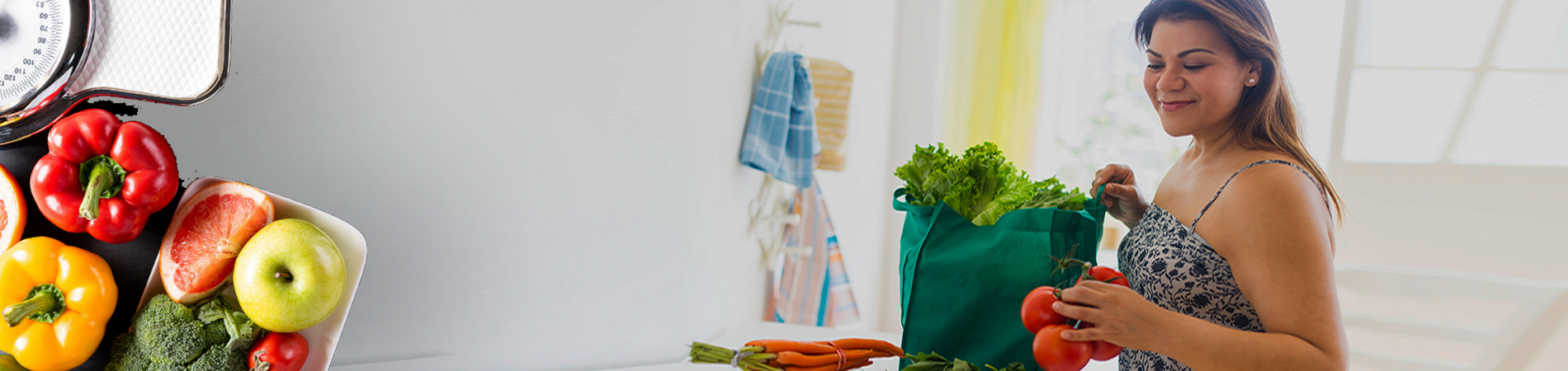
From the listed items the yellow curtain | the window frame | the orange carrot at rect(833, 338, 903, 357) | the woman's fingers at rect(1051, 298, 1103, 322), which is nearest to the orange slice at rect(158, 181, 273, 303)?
the orange carrot at rect(833, 338, 903, 357)

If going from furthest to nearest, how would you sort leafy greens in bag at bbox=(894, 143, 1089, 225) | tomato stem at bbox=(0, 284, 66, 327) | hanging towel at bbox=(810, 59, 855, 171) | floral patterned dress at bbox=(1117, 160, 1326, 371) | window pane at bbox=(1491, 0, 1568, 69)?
window pane at bbox=(1491, 0, 1568, 69) → hanging towel at bbox=(810, 59, 855, 171) → leafy greens in bag at bbox=(894, 143, 1089, 225) → floral patterned dress at bbox=(1117, 160, 1326, 371) → tomato stem at bbox=(0, 284, 66, 327)

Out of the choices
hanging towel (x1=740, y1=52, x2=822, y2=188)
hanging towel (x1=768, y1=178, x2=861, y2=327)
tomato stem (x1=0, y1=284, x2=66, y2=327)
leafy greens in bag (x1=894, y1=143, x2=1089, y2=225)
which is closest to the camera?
tomato stem (x1=0, y1=284, x2=66, y2=327)

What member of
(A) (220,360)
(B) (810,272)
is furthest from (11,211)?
(B) (810,272)

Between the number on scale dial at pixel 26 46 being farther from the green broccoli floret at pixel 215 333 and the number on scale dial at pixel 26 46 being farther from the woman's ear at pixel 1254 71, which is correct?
the woman's ear at pixel 1254 71

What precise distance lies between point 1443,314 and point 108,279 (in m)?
2.90

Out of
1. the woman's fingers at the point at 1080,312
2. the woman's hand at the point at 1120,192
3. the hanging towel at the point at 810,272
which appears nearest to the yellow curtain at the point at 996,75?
the hanging towel at the point at 810,272

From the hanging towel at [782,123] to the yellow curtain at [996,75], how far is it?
1213 millimetres

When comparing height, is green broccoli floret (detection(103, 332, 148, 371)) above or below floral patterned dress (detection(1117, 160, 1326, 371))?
below

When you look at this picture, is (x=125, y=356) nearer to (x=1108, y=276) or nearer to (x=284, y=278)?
(x=284, y=278)

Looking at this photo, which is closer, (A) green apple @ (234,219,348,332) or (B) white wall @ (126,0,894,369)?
(A) green apple @ (234,219,348,332)

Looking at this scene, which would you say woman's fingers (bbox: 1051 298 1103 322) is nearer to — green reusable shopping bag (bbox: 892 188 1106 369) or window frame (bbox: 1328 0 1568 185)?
green reusable shopping bag (bbox: 892 188 1106 369)

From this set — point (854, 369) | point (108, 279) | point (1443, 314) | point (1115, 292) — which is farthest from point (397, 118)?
point (1443, 314)

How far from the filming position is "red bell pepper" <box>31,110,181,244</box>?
551 millimetres

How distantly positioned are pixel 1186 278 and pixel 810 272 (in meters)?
1.00
